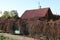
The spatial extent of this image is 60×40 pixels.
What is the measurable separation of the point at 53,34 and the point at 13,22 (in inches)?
399

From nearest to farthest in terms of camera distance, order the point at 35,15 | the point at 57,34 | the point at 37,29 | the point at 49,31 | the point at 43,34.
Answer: the point at 57,34
the point at 49,31
the point at 43,34
the point at 37,29
the point at 35,15

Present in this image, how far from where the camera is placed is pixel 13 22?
27.6m

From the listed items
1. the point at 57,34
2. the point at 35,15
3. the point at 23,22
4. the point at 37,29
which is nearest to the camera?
the point at 57,34

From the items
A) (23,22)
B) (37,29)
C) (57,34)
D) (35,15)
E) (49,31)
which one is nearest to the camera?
(57,34)

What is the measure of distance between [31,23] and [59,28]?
5767mm

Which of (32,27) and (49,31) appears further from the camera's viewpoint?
(32,27)

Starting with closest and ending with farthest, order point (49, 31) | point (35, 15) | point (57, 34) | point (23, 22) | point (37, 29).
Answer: point (57, 34) < point (49, 31) < point (37, 29) < point (23, 22) < point (35, 15)

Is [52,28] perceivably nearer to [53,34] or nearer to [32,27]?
[53,34]

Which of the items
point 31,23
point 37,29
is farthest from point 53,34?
point 31,23

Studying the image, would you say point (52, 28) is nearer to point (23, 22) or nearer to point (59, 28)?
point (59, 28)

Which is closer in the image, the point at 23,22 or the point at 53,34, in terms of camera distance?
the point at 53,34

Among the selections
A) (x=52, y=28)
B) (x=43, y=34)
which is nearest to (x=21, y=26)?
(x=43, y=34)

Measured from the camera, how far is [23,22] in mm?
25969

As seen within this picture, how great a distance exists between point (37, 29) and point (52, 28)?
3.34 m
